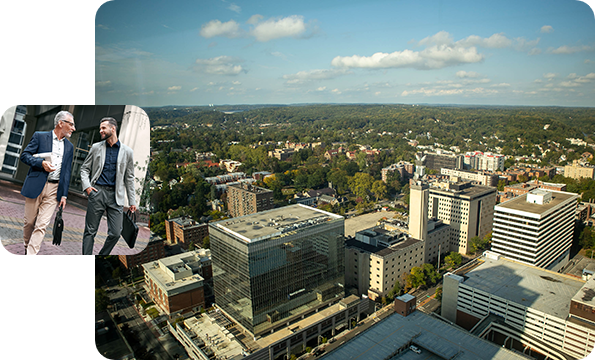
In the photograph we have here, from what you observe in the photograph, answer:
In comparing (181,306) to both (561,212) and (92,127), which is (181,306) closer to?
(92,127)

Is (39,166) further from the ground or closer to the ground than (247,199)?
further from the ground

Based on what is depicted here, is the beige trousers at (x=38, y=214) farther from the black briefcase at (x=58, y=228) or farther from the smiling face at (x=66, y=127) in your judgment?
the smiling face at (x=66, y=127)

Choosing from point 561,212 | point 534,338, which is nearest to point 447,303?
point 534,338

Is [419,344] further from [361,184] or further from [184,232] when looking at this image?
[361,184]

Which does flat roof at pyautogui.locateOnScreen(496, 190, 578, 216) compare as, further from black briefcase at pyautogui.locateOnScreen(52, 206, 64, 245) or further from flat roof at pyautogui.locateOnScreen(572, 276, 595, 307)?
black briefcase at pyautogui.locateOnScreen(52, 206, 64, 245)

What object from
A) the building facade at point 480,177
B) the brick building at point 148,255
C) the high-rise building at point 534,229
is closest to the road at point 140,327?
the brick building at point 148,255

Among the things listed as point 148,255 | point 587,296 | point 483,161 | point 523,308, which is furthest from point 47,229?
point 483,161
